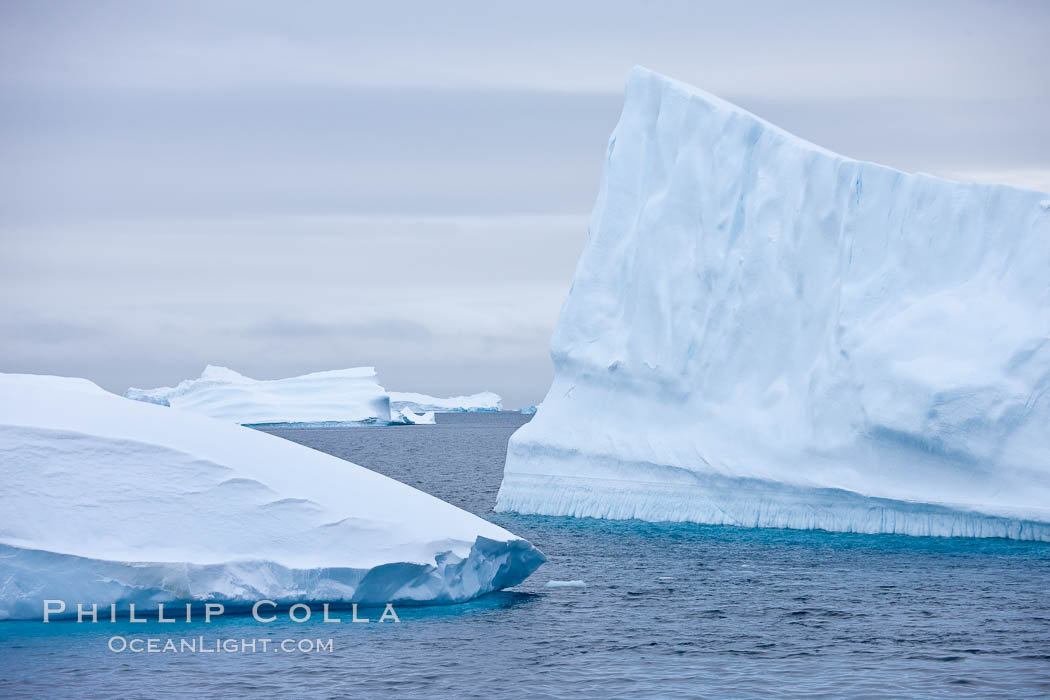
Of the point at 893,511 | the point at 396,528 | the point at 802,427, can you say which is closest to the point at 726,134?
the point at 802,427

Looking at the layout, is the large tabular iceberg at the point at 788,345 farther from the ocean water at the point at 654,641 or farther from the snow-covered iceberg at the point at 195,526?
the snow-covered iceberg at the point at 195,526

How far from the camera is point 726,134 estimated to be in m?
30.5

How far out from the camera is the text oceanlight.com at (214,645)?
14.8 meters

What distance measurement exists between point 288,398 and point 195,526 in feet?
231

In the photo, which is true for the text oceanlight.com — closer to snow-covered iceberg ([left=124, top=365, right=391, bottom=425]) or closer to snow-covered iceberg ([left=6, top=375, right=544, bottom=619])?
snow-covered iceberg ([left=6, top=375, right=544, bottom=619])

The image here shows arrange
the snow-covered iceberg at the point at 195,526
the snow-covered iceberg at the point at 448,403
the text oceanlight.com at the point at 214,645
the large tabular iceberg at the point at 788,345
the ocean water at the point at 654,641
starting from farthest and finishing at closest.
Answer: the snow-covered iceberg at the point at 448,403 < the large tabular iceberg at the point at 788,345 < the snow-covered iceberg at the point at 195,526 < the text oceanlight.com at the point at 214,645 < the ocean water at the point at 654,641

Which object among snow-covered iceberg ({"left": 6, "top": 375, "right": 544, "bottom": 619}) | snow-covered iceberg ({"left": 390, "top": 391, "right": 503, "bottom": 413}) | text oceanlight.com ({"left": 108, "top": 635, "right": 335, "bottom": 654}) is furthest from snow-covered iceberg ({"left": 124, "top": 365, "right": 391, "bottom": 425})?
text oceanlight.com ({"left": 108, "top": 635, "right": 335, "bottom": 654})

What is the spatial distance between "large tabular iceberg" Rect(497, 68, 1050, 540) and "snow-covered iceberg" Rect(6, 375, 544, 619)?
10572 millimetres

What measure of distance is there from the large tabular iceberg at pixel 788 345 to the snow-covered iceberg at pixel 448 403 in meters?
107

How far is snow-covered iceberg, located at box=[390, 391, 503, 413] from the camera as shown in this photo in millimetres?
139750

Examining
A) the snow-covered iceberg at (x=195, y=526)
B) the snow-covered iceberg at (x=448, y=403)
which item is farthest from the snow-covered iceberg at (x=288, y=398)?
→ the snow-covered iceberg at (x=195, y=526)

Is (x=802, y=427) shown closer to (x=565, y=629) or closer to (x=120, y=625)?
(x=565, y=629)

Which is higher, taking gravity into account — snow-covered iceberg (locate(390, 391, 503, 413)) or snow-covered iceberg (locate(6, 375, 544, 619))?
snow-covered iceberg (locate(390, 391, 503, 413))

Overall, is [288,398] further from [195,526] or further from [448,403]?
[195,526]
